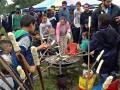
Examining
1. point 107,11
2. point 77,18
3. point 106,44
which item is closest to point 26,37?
point 106,44

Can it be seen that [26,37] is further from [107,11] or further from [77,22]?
[77,22]

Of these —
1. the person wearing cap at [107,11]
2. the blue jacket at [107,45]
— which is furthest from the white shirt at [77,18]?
the blue jacket at [107,45]

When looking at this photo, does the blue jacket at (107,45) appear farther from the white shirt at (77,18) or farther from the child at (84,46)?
the white shirt at (77,18)

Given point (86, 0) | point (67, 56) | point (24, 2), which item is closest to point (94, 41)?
point (67, 56)

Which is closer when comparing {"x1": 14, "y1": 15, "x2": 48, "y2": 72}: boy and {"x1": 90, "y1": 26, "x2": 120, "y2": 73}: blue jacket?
{"x1": 14, "y1": 15, "x2": 48, "y2": 72}: boy

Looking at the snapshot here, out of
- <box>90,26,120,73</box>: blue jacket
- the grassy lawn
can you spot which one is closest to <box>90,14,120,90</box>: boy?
<box>90,26,120,73</box>: blue jacket

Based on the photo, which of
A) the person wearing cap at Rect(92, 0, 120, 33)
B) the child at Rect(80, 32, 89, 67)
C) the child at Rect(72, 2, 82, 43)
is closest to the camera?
the person wearing cap at Rect(92, 0, 120, 33)

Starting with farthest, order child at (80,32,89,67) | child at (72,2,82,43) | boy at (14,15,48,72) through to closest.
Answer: child at (72,2,82,43) < child at (80,32,89,67) < boy at (14,15,48,72)

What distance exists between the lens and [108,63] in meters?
5.79

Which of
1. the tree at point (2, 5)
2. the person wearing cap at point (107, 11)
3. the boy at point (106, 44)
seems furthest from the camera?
the tree at point (2, 5)

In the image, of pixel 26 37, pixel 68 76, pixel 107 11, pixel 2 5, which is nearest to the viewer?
pixel 26 37

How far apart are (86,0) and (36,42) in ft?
39.1

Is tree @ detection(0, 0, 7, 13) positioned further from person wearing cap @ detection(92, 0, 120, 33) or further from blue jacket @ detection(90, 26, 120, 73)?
blue jacket @ detection(90, 26, 120, 73)

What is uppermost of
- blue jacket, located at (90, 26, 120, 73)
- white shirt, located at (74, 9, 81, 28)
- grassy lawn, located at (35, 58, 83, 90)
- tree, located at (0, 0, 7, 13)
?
blue jacket, located at (90, 26, 120, 73)
